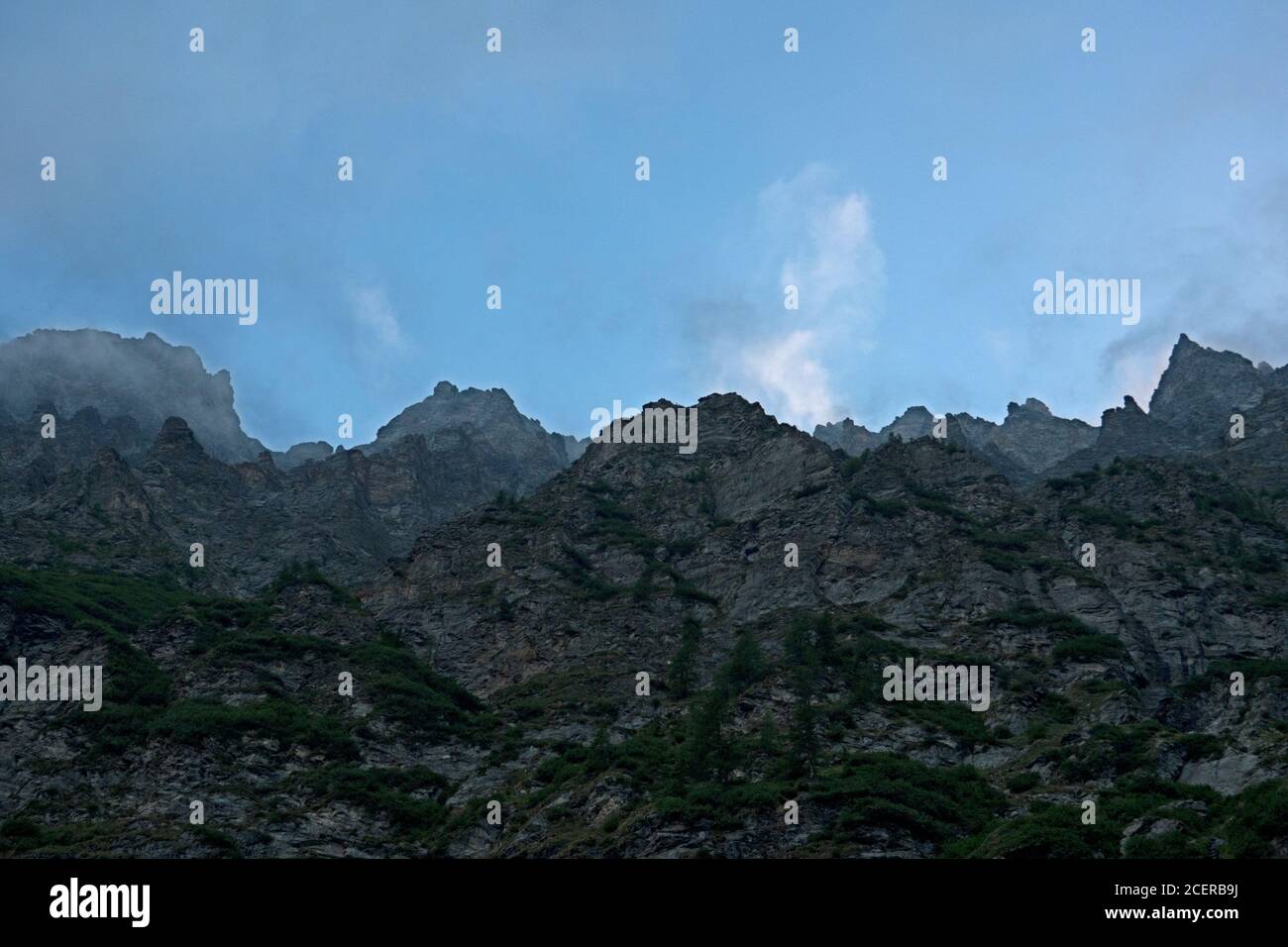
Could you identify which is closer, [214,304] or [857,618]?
[857,618]

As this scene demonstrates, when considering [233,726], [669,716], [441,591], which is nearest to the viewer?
[233,726]

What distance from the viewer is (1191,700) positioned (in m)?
96.1


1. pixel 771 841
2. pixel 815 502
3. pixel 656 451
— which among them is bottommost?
pixel 771 841

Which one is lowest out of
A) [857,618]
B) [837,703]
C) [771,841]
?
[771,841]

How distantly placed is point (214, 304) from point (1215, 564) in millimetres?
106216

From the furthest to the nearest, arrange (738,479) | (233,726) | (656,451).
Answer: (656,451) → (738,479) → (233,726)

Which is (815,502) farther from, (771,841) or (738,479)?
(771,841)

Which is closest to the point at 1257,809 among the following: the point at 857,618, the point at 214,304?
the point at 857,618

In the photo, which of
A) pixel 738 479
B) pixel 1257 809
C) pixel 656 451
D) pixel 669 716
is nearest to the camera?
pixel 1257 809

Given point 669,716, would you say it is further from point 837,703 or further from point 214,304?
point 214,304

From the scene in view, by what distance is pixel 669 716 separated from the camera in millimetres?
97812
